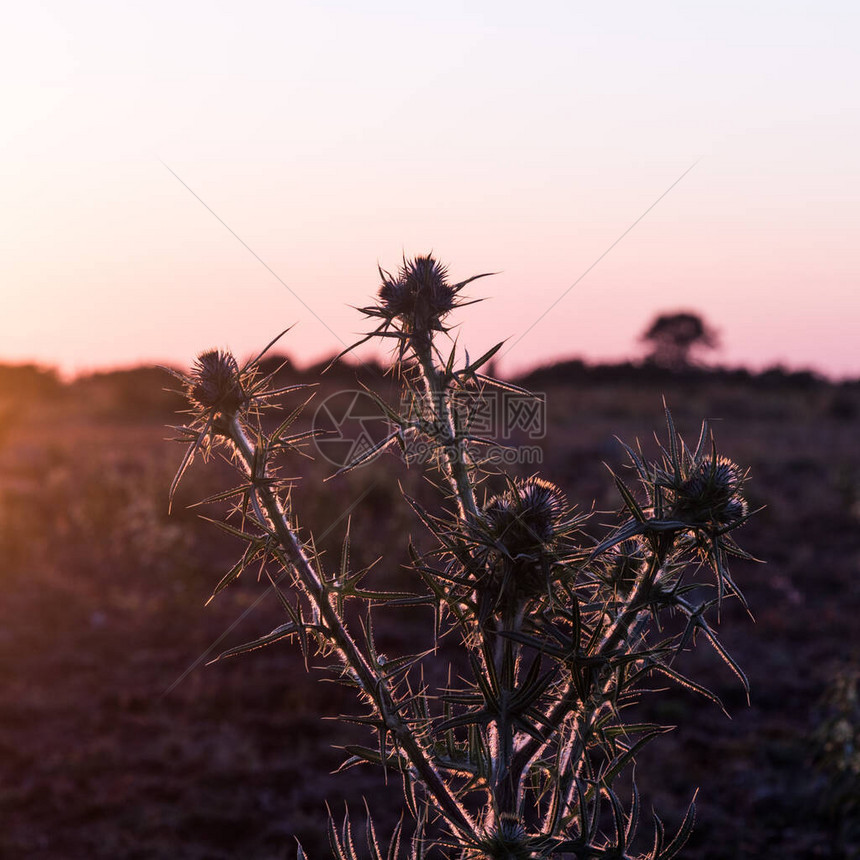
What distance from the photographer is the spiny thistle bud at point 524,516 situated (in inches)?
59.1

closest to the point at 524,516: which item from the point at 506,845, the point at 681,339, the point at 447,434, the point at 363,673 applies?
the point at 447,434

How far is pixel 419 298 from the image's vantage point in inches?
68.2

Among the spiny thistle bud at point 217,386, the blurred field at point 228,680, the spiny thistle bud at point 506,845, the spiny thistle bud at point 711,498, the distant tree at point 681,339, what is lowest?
the blurred field at point 228,680

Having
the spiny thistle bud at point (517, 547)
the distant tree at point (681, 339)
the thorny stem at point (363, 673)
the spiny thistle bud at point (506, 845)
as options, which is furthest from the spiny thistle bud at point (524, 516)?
the distant tree at point (681, 339)

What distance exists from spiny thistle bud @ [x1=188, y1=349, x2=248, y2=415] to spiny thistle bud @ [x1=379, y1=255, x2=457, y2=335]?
0.39 metres

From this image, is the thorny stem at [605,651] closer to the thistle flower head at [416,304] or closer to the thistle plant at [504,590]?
the thistle plant at [504,590]

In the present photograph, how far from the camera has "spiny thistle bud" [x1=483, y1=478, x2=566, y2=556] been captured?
1.50 metres

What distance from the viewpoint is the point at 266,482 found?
1.61m

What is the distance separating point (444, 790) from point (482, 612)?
0.44m

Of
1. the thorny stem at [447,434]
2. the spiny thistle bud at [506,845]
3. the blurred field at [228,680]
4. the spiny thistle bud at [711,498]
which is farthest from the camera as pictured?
the blurred field at [228,680]

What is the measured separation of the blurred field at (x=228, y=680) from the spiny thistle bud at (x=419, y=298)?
68 cm

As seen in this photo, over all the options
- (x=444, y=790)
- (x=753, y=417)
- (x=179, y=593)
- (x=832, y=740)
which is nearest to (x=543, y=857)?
(x=444, y=790)

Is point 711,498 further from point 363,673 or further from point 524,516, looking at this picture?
point 363,673

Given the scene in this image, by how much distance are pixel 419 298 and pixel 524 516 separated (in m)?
0.57
